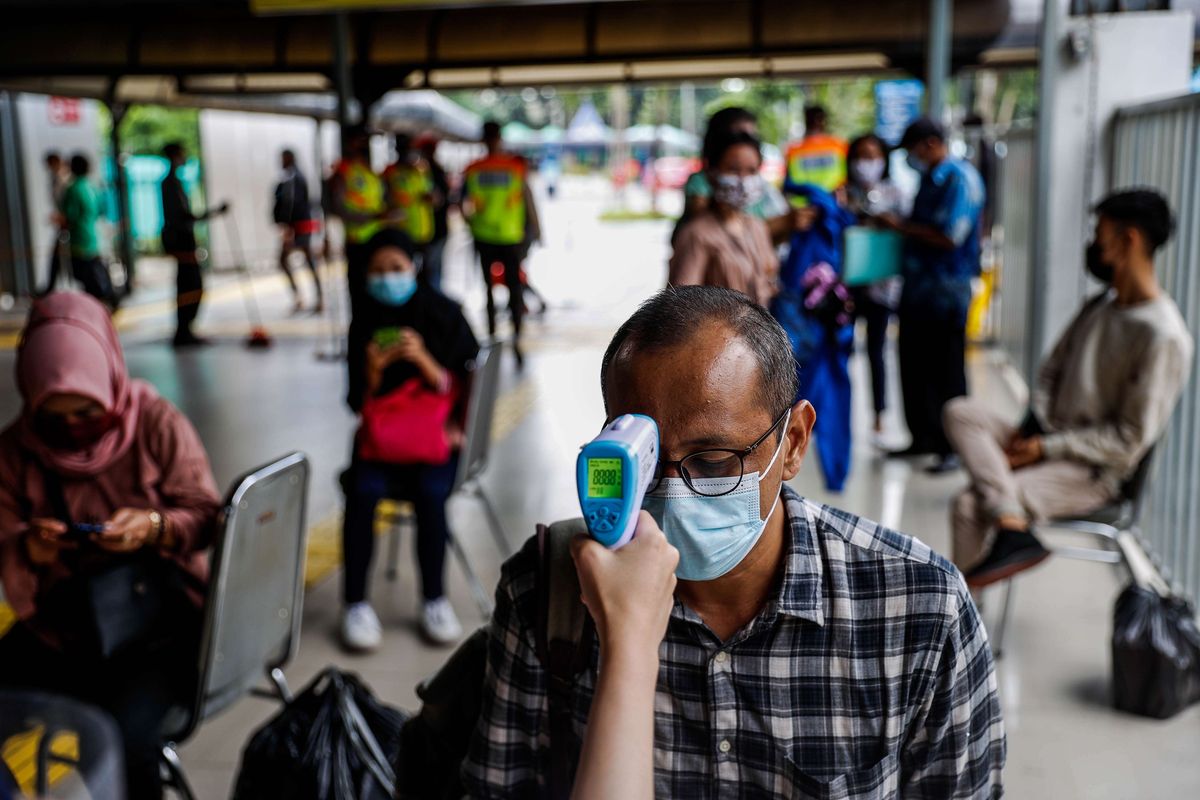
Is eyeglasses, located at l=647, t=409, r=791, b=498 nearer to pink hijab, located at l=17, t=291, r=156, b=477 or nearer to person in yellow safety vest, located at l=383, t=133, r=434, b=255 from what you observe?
pink hijab, located at l=17, t=291, r=156, b=477

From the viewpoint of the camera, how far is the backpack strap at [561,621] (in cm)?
157

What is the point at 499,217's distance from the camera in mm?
9648

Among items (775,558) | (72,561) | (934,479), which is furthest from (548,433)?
(775,558)

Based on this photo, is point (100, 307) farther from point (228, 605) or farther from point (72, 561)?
point (228, 605)

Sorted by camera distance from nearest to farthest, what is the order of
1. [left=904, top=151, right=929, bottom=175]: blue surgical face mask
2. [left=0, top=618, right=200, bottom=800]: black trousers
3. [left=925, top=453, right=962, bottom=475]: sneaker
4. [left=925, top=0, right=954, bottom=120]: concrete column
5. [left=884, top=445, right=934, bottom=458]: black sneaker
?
[left=0, top=618, right=200, bottom=800]: black trousers → [left=904, top=151, right=929, bottom=175]: blue surgical face mask → [left=925, top=453, right=962, bottom=475]: sneaker → [left=884, top=445, right=934, bottom=458]: black sneaker → [left=925, top=0, right=954, bottom=120]: concrete column

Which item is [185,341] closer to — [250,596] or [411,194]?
[411,194]

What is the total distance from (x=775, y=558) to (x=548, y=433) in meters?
5.70

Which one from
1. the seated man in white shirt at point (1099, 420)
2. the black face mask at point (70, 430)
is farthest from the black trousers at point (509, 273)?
the black face mask at point (70, 430)

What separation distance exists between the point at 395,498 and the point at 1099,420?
247cm

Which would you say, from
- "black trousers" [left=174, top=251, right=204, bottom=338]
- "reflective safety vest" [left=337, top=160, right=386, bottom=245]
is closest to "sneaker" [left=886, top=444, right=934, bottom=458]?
"reflective safety vest" [left=337, top=160, right=386, bottom=245]

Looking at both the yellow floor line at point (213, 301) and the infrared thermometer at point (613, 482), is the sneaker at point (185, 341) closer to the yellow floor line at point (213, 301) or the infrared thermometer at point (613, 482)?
the yellow floor line at point (213, 301)

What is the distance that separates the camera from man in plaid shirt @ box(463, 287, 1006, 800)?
1521mm

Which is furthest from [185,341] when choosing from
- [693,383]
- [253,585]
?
[693,383]

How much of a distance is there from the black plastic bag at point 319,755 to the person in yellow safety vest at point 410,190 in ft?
27.6
